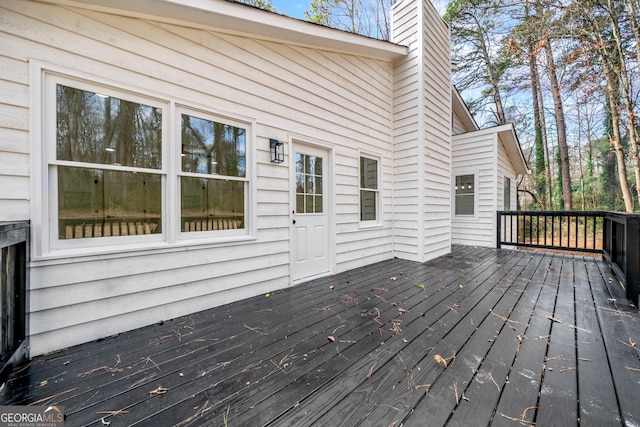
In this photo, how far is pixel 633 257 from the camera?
113 inches

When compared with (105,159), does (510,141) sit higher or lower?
higher

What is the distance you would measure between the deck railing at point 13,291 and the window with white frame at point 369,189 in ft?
12.8

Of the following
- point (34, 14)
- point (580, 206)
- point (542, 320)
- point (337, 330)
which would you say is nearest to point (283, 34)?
point (34, 14)

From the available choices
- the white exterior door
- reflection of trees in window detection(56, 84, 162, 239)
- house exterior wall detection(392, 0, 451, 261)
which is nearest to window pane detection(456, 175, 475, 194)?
house exterior wall detection(392, 0, 451, 261)

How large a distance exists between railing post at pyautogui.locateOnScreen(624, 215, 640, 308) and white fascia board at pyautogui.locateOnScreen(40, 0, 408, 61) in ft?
13.5

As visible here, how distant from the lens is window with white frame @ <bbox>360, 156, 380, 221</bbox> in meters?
4.57

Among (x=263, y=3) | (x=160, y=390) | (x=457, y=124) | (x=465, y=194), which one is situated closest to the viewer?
(x=160, y=390)

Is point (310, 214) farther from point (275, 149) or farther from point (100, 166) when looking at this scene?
point (100, 166)

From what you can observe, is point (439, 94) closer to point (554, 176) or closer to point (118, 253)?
point (118, 253)

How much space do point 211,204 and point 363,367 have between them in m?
2.16

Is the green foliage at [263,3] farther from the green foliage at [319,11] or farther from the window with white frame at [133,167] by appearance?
the window with white frame at [133,167]

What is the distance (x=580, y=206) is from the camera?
1134cm

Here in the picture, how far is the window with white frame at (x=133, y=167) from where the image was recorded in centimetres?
204

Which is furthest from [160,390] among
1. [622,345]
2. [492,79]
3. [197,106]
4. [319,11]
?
[492,79]
